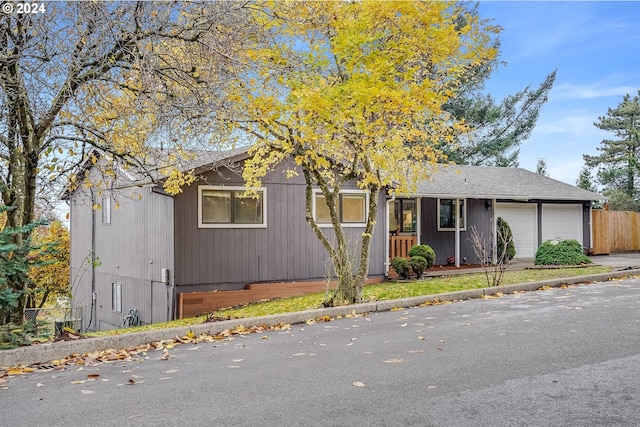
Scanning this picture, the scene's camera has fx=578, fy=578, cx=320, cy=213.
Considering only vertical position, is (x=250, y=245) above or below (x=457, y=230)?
below

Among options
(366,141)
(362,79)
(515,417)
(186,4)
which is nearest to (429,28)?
(362,79)

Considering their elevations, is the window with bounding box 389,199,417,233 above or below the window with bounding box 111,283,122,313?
above

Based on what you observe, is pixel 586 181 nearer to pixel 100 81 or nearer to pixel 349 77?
pixel 349 77

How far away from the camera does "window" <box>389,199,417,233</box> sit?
2075 cm

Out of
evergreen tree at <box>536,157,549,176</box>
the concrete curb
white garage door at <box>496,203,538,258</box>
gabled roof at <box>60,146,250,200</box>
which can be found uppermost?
evergreen tree at <box>536,157,549,176</box>

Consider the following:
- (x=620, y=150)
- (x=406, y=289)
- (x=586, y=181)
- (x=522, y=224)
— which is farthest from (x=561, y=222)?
(x=620, y=150)

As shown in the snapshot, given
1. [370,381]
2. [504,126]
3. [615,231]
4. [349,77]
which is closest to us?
[370,381]

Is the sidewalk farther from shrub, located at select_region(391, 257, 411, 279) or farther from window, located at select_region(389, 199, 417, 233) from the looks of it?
window, located at select_region(389, 199, 417, 233)

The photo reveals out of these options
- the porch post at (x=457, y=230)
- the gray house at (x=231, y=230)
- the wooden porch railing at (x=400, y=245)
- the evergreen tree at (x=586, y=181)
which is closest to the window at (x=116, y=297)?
the gray house at (x=231, y=230)

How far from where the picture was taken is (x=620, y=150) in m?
39.9

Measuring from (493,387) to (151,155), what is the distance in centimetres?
749

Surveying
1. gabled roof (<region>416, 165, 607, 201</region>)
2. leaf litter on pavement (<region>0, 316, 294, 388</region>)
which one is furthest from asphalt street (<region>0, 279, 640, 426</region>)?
gabled roof (<region>416, 165, 607, 201</region>)

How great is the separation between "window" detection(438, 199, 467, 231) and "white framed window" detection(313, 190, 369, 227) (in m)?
5.05

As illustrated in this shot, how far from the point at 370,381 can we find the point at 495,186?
18963 millimetres
